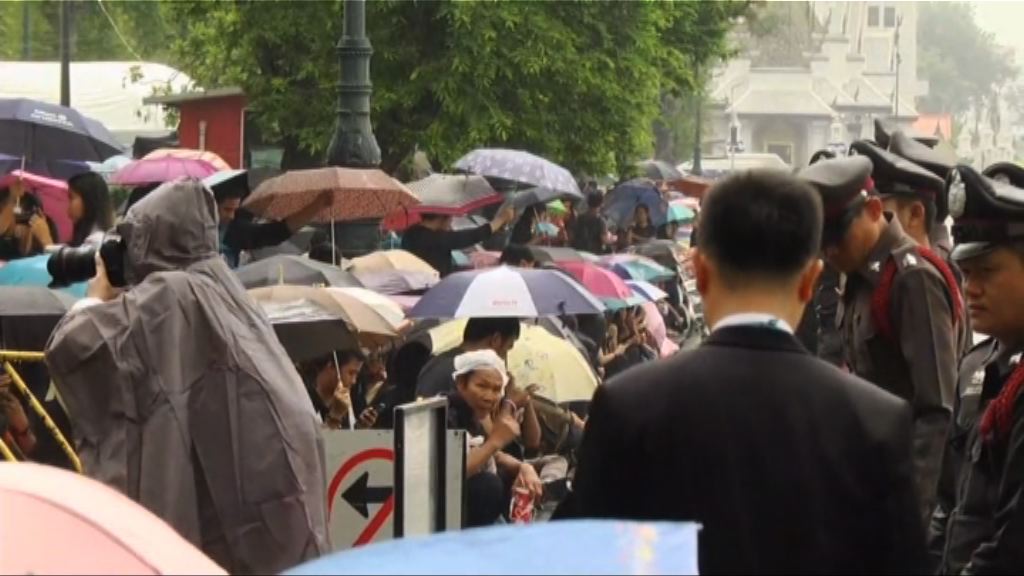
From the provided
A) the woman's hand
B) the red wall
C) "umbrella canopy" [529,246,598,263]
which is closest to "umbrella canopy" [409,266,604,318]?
the woman's hand

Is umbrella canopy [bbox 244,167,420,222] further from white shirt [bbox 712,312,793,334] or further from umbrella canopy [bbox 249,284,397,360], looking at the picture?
white shirt [bbox 712,312,793,334]

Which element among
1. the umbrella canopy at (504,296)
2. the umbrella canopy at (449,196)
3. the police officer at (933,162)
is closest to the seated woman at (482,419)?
the police officer at (933,162)

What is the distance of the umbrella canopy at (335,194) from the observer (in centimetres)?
1630

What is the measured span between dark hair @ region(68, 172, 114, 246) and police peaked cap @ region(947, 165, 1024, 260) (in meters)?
6.17

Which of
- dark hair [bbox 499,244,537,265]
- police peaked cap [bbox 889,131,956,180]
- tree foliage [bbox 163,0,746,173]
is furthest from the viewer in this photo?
A: tree foliage [bbox 163,0,746,173]

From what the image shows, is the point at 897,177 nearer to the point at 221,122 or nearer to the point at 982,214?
the point at 982,214

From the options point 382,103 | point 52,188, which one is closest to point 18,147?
→ point 52,188

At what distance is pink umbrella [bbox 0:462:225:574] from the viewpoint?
4.22 meters

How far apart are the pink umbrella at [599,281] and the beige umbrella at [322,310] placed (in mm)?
5532

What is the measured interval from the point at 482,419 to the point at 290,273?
3749mm

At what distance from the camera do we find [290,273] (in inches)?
538

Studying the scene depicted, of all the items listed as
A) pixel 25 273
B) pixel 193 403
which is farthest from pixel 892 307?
pixel 25 273

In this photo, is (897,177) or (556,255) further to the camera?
(556,255)

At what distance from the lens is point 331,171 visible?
16.5m
